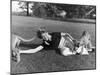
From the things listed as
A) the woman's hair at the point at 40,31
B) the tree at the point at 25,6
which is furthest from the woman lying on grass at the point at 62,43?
the tree at the point at 25,6

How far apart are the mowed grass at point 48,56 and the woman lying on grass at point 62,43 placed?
6cm

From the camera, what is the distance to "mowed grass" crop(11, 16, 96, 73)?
2357 millimetres

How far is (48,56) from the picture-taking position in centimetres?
248

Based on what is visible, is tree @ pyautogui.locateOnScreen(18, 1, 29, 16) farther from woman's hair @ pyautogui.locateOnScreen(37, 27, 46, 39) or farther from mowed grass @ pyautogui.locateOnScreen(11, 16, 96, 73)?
woman's hair @ pyautogui.locateOnScreen(37, 27, 46, 39)

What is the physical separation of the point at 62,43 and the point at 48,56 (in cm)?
28

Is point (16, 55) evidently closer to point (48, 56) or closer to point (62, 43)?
point (48, 56)

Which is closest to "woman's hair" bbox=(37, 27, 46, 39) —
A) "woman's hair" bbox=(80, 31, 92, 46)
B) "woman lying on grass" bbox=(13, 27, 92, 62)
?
"woman lying on grass" bbox=(13, 27, 92, 62)

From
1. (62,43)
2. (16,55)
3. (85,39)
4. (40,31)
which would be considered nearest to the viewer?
(16,55)

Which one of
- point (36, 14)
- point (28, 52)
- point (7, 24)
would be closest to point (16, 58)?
point (28, 52)

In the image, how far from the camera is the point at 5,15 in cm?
229

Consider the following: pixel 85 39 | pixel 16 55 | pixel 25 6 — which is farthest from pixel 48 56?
pixel 25 6

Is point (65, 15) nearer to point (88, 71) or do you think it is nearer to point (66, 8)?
point (66, 8)

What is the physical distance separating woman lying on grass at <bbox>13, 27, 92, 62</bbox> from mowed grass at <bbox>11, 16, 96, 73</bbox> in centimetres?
6

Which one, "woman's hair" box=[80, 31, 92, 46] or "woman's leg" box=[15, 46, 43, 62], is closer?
"woman's leg" box=[15, 46, 43, 62]
